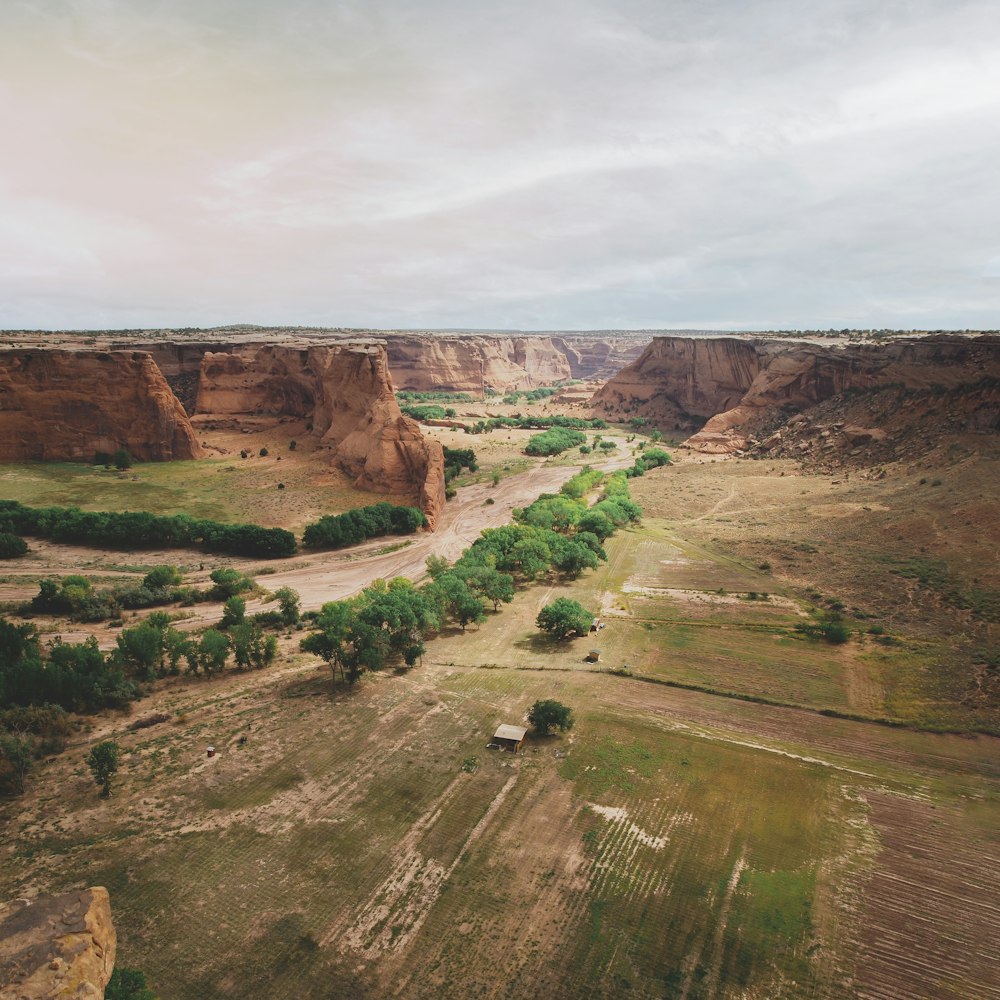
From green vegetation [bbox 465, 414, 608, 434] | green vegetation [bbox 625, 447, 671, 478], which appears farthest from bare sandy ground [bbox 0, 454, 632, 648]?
green vegetation [bbox 465, 414, 608, 434]

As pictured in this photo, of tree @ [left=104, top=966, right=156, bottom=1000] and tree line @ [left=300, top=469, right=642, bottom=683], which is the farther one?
tree line @ [left=300, top=469, right=642, bottom=683]

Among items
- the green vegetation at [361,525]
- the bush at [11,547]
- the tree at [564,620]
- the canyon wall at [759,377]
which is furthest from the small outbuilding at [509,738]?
the canyon wall at [759,377]

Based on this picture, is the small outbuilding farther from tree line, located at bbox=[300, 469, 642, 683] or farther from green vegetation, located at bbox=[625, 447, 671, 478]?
green vegetation, located at bbox=[625, 447, 671, 478]

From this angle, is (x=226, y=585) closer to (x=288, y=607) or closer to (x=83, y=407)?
(x=288, y=607)

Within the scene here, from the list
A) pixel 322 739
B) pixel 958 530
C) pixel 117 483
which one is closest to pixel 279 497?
pixel 117 483

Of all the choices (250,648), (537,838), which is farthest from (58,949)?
(250,648)

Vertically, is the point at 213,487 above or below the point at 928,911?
above

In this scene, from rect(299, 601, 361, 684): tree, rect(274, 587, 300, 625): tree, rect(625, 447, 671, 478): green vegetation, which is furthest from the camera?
rect(625, 447, 671, 478): green vegetation

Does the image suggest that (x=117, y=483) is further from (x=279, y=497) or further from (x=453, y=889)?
(x=453, y=889)
